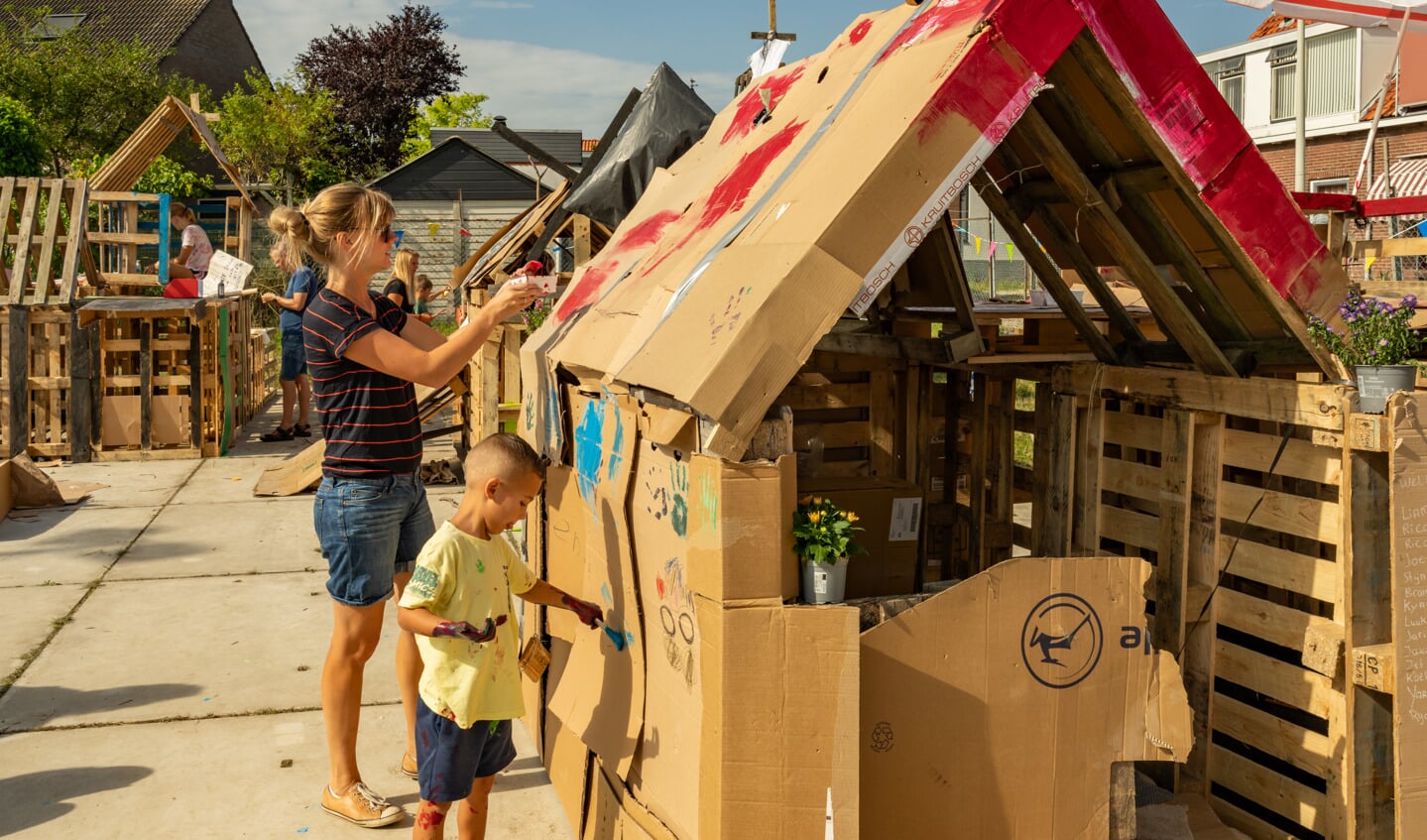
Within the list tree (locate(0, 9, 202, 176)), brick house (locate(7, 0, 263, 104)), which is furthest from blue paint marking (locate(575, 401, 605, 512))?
brick house (locate(7, 0, 263, 104))

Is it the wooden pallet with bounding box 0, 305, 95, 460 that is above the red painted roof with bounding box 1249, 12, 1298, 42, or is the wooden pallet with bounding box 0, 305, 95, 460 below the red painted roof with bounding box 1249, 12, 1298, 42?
below

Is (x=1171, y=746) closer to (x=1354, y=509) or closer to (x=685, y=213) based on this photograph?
(x=1354, y=509)

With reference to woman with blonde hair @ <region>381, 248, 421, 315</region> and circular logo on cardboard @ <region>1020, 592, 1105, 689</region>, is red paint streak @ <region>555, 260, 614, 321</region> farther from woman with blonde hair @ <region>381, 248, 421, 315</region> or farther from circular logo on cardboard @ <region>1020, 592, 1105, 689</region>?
woman with blonde hair @ <region>381, 248, 421, 315</region>

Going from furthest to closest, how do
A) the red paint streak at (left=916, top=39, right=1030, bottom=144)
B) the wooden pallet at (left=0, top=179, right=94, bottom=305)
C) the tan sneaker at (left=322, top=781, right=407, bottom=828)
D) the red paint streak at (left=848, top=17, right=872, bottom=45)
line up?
the wooden pallet at (left=0, top=179, right=94, bottom=305) → the red paint streak at (left=848, top=17, right=872, bottom=45) → the tan sneaker at (left=322, top=781, right=407, bottom=828) → the red paint streak at (left=916, top=39, right=1030, bottom=144)

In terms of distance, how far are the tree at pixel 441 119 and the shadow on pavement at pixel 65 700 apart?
4382 cm

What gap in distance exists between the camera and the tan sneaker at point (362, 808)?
3861 mm

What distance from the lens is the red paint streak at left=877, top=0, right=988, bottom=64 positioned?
9.80 ft

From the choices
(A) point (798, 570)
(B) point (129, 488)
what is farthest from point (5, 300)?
(A) point (798, 570)

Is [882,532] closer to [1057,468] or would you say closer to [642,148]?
[1057,468]

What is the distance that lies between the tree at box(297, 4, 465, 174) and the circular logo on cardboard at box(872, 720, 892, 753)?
145ft

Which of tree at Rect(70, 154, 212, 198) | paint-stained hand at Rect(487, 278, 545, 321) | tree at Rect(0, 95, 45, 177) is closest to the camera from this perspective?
paint-stained hand at Rect(487, 278, 545, 321)

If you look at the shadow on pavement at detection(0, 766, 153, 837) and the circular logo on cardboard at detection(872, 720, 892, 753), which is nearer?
the circular logo on cardboard at detection(872, 720, 892, 753)

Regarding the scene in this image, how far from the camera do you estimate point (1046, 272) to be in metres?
4.59

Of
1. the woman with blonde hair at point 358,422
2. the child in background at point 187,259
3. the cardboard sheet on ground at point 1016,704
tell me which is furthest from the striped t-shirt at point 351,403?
the child in background at point 187,259
